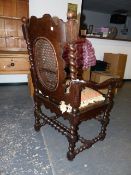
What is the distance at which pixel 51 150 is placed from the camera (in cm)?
153

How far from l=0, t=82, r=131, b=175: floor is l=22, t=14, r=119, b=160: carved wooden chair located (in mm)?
106

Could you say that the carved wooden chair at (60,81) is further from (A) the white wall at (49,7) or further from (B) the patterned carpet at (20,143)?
(A) the white wall at (49,7)

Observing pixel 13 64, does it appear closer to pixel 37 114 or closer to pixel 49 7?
pixel 37 114

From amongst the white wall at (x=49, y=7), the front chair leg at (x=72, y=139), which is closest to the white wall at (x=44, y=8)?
the white wall at (x=49, y=7)

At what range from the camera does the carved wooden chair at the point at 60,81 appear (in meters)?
1.09

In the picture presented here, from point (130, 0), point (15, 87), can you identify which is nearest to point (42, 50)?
point (15, 87)

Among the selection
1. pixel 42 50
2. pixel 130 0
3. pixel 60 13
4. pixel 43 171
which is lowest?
pixel 43 171

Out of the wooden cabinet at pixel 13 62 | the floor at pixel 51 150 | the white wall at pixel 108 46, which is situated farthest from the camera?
the white wall at pixel 108 46

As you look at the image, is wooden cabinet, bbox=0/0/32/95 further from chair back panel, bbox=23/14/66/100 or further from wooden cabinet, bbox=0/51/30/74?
chair back panel, bbox=23/14/66/100

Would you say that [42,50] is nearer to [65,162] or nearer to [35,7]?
[65,162]

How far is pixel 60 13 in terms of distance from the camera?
317cm

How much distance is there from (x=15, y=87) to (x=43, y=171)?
2100 millimetres

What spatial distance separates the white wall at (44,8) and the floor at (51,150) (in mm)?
1065

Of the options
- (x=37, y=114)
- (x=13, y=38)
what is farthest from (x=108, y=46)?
(x=37, y=114)
